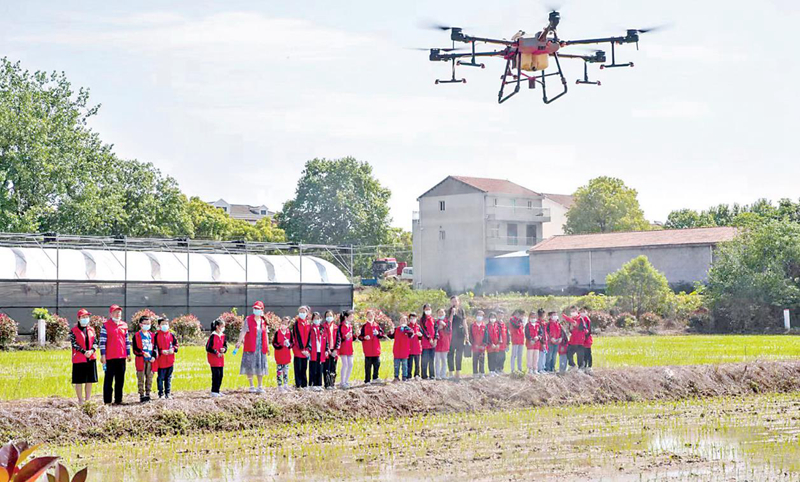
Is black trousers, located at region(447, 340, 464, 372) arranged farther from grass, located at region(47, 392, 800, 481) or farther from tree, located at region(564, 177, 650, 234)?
tree, located at region(564, 177, 650, 234)

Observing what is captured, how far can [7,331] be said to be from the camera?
1398 inches

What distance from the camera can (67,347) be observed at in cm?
3728

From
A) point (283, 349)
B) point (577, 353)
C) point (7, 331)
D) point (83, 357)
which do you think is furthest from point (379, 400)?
point (7, 331)

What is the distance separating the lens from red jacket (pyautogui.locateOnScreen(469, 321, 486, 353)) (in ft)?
72.1

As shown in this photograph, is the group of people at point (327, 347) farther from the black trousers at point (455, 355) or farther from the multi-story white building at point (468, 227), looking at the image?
the multi-story white building at point (468, 227)

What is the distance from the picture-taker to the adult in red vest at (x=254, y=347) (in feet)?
62.2

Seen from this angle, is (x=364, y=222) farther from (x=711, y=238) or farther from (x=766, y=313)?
(x=766, y=313)

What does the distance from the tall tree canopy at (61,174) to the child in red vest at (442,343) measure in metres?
35.3

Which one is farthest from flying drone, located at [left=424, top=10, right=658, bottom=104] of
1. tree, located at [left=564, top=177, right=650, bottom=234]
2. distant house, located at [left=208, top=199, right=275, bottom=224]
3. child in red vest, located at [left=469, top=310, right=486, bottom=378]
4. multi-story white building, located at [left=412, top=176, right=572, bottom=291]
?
distant house, located at [left=208, top=199, right=275, bottom=224]

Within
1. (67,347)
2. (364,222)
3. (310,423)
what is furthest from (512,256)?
(310,423)

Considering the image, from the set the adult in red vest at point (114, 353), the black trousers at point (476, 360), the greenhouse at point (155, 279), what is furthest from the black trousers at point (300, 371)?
the greenhouse at point (155, 279)

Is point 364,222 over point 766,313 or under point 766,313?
over

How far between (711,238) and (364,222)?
117ft

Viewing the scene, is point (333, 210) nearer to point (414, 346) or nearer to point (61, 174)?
point (61, 174)
